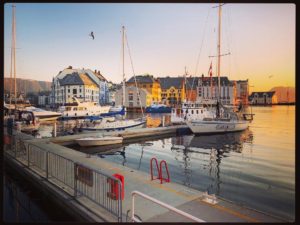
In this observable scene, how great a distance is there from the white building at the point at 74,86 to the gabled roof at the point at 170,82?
2301 centimetres

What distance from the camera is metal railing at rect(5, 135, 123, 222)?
5363 millimetres

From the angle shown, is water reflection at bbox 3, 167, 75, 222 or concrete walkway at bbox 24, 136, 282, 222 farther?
water reflection at bbox 3, 167, 75, 222

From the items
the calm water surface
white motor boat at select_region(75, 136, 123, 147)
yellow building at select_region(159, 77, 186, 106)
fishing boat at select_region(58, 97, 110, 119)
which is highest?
yellow building at select_region(159, 77, 186, 106)

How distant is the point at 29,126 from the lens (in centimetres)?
2489

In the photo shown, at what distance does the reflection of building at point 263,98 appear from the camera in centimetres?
14025

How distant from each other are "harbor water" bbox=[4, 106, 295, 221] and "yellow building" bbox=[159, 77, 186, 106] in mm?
65190

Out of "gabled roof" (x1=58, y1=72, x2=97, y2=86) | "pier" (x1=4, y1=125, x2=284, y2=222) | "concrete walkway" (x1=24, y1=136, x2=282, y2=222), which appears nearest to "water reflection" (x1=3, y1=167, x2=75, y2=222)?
"pier" (x1=4, y1=125, x2=284, y2=222)

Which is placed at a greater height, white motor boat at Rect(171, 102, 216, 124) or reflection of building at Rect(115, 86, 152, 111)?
reflection of building at Rect(115, 86, 152, 111)

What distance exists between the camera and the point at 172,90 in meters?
87.9

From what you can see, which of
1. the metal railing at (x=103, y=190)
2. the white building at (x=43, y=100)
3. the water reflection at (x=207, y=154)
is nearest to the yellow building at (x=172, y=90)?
the white building at (x=43, y=100)

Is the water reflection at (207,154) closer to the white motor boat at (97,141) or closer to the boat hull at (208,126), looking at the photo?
the boat hull at (208,126)

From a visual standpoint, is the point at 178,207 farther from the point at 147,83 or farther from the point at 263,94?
the point at 263,94

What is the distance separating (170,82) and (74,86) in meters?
35.3

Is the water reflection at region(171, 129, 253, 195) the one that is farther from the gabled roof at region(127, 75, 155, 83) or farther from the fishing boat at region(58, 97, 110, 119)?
the gabled roof at region(127, 75, 155, 83)
